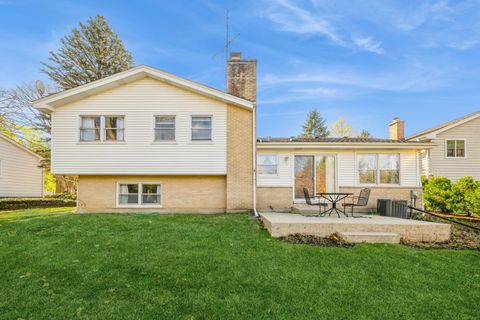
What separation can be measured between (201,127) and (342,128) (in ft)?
87.1

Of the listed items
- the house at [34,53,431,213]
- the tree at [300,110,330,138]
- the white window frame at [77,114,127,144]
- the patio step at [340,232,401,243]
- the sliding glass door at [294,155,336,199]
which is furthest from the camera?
the tree at [300,110,330,138]

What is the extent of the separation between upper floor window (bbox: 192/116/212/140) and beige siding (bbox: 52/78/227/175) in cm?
22

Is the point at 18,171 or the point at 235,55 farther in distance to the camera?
the point at 18,171

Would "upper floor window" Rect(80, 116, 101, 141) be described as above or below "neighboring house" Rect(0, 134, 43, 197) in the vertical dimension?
above

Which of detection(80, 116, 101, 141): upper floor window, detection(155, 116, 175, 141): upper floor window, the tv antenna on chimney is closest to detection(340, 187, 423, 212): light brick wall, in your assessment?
detection(155, 116, 175, 141): upper floor window

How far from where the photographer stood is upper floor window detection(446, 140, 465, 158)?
17.7 metres

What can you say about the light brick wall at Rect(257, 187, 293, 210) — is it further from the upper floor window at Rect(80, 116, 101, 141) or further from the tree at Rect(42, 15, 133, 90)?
the tree at Rect(42, 15, 133, 90)

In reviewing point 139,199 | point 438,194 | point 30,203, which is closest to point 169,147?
point 139,199

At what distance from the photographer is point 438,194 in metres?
13.0

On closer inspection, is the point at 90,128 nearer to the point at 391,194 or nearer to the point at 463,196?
the point at 391,194

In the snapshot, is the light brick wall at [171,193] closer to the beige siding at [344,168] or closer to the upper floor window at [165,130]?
the upper floor window at [165,130]

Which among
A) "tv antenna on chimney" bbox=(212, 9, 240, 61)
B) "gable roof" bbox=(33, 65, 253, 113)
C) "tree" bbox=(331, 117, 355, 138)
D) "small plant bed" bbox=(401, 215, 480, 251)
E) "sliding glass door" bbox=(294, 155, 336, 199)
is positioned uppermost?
"tv antenna on chimney" bbox=(212, 9, 240, 61)

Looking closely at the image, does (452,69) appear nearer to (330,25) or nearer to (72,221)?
(330,25)

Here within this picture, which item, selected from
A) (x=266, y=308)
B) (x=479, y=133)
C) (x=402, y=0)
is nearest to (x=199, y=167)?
(x=266, y=308)
